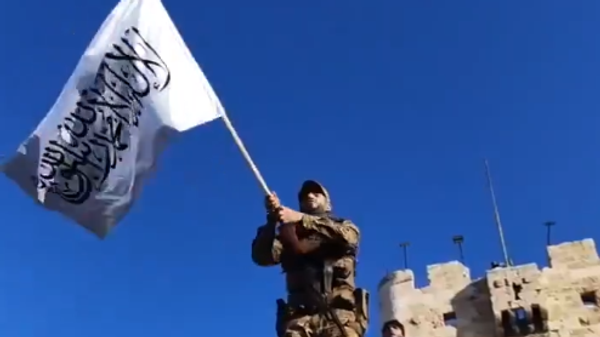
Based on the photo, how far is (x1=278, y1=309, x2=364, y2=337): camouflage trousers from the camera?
7.06 metres

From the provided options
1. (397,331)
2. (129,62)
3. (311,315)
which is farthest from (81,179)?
(397,331)

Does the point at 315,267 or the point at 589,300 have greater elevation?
the point at 589,300

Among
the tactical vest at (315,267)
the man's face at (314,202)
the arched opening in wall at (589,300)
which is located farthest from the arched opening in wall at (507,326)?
the tactical vest at (315,267)

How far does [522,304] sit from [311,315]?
28.1 m

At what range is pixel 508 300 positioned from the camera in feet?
111

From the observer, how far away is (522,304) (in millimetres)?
33781

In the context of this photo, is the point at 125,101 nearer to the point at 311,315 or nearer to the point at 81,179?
the point at 81,179

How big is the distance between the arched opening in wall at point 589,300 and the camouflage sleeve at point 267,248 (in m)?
28.9

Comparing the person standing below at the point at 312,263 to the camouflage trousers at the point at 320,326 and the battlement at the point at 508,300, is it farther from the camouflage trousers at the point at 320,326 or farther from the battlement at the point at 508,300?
the battlement at the point at 508,300

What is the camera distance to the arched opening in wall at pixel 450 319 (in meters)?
34.8

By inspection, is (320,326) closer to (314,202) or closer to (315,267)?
(315,267)

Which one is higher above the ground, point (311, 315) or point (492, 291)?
point (492, 291)

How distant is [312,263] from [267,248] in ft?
1.26

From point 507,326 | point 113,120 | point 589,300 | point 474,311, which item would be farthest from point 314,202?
point 589,300
